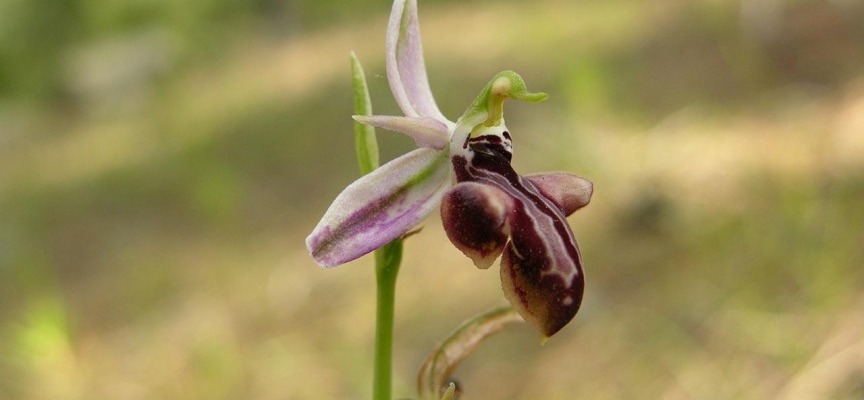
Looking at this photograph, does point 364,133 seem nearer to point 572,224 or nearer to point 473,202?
point 473,202

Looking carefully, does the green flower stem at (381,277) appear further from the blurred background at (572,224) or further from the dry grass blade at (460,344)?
the blurred background at (572,224)

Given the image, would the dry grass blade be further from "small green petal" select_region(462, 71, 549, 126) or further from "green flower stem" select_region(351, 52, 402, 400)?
"small green petal" select_region(462, 71, 549, 126)

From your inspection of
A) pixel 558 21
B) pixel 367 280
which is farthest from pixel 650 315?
pixel 558 21

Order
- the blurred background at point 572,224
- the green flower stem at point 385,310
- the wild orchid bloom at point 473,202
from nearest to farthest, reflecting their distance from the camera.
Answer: the wild orchid bloom at point 473,202
the green flower stem at point 385,310
the blurred background at point 572,224

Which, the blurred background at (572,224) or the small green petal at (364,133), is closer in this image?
the small green petal at (364,133)

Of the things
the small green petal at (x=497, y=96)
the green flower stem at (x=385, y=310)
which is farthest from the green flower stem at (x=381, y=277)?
the small green petal at (x=497, y=96)

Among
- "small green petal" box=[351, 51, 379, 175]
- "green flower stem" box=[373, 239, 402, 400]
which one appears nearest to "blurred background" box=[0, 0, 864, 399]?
"small green petal" box=[351, 51, 379, 175]
